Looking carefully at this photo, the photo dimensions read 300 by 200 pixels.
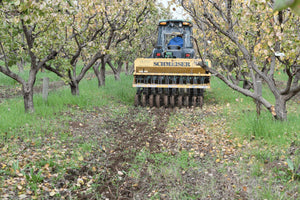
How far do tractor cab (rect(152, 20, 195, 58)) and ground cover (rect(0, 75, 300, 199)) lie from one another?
4.46 m

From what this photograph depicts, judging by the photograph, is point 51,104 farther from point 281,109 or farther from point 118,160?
point 281,109

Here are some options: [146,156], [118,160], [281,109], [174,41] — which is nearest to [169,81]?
[174,41]

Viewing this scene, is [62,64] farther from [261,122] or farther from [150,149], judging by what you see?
[261,122]

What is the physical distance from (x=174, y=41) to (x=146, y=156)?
8926mm

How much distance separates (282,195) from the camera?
414 cm

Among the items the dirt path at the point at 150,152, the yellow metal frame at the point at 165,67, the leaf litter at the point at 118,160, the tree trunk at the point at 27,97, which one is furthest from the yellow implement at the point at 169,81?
the tree trunk at the point at 27,97

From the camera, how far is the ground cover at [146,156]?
459 centimetres

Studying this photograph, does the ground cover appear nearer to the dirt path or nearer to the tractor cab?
the dirt path

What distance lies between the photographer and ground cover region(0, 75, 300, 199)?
4594 millimetres

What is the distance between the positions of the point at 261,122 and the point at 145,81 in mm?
5398

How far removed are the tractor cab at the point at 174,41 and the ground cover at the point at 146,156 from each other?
446 centimetres

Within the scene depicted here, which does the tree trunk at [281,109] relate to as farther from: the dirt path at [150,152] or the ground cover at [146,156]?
the dirt path at [150,152]

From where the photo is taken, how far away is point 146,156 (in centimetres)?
601

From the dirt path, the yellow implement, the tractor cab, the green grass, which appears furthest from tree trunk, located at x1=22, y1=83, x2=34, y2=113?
the tractor cab
